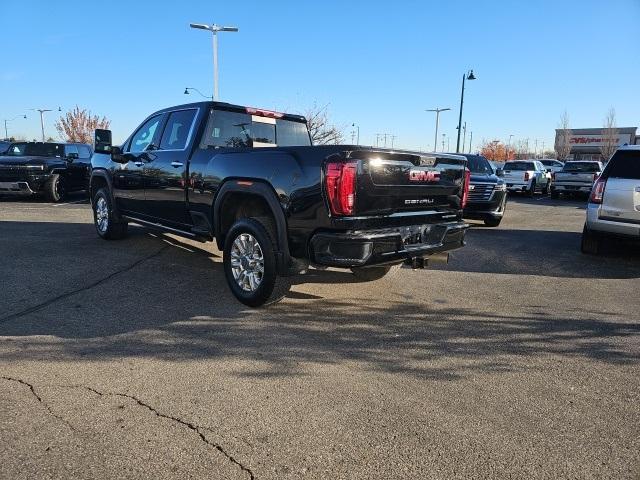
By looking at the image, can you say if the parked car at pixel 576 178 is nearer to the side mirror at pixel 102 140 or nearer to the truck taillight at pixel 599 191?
the truck taillight at pixel 599 191

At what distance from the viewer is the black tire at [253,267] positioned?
14.9 ft

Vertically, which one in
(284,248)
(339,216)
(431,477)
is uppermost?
(339,216)

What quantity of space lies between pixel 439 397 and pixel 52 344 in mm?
2932

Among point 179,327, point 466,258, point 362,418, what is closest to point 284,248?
point 179,327

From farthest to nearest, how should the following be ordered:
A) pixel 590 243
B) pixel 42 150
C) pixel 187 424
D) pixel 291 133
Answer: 1. pixel 42 150
2. pixel 590 243
3. pixel 291 133
4. pixel 187 424

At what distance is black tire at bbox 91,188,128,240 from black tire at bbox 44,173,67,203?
22.8 feet

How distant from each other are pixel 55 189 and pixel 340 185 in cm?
1290

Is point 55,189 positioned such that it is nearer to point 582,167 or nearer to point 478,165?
point 478,165

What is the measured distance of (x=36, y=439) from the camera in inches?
102

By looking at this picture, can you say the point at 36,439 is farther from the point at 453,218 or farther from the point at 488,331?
the point at 453,218

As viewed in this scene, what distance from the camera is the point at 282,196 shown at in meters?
4.37

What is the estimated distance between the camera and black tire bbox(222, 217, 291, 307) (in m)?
4.54

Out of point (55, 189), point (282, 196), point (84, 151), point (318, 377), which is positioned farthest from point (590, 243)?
point (84, 151)

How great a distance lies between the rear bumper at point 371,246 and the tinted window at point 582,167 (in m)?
19.6
